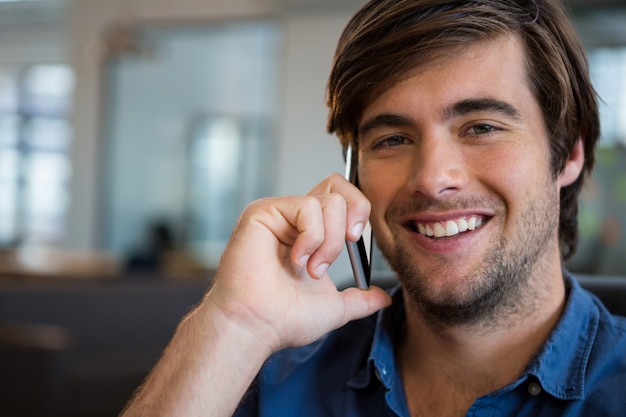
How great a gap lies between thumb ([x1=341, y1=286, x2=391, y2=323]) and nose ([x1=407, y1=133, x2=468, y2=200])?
0.68 ft

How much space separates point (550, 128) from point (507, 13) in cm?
23

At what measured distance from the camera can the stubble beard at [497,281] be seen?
1354mm

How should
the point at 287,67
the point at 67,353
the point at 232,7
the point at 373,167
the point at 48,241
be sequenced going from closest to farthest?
the point at 373,167 < the point at 67,353 < the point at 287,67 < the point at 232,7 < the point at 48,241

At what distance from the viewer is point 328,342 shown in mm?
1550

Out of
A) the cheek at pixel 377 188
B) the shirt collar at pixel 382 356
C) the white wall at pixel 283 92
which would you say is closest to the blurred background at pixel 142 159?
the white wall at pixel 283 92

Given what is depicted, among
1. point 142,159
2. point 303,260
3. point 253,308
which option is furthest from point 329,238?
point 142,159

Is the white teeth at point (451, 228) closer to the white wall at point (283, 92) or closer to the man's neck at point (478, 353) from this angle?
the man's neck at point (478, 353)

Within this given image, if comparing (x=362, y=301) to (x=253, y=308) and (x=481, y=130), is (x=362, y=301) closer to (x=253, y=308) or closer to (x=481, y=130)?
(x=253, y=308)

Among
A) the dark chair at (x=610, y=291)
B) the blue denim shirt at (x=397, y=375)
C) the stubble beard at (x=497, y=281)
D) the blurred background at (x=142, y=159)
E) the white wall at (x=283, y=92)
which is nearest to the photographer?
the blue denim shirt at (x=397, y=375)

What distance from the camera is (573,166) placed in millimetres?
1545

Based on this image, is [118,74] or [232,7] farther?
[118,74]

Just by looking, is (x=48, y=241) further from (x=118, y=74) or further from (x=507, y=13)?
(x=507, y=13)

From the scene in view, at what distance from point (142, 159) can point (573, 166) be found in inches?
316

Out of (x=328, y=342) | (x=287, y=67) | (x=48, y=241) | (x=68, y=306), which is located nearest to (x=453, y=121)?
(x=328, y=342)
